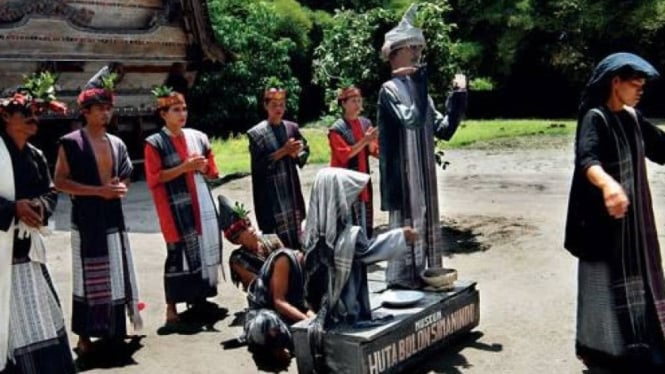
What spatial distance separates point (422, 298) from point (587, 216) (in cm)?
126

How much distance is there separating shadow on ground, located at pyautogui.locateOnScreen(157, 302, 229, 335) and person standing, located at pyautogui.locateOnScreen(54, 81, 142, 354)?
2.27 feet

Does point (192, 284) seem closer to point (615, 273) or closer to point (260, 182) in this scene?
point (260, 182)

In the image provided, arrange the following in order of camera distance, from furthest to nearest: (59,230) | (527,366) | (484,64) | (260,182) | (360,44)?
(484,64)
(59,230)
(360,44)
(260,182)
(527,366)

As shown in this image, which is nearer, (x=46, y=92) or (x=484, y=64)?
(x=46, y=92)

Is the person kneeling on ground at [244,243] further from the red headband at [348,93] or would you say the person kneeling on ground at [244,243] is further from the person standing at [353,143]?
the red headband at [348,93]

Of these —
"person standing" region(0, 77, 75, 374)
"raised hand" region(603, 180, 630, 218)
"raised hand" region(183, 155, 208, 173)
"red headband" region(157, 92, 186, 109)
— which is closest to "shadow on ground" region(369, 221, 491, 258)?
"raised hand" region(183, 155, 208, 173)

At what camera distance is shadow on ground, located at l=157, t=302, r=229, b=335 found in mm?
6066

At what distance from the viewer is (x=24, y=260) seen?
4.38 meters

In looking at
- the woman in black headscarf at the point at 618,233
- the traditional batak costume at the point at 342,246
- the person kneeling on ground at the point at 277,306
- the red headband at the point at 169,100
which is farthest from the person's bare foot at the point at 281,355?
the red headband at the point at 169,100

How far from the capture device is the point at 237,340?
5.69 meters

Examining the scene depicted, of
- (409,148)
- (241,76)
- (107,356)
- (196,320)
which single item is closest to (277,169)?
(196,320)

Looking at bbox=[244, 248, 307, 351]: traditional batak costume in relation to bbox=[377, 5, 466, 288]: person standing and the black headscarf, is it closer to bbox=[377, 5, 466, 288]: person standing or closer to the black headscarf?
bbox=[377, 5, 466, 288]: person standing

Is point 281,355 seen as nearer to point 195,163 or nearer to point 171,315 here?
point 171,315

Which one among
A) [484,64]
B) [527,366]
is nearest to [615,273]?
[527,366]
